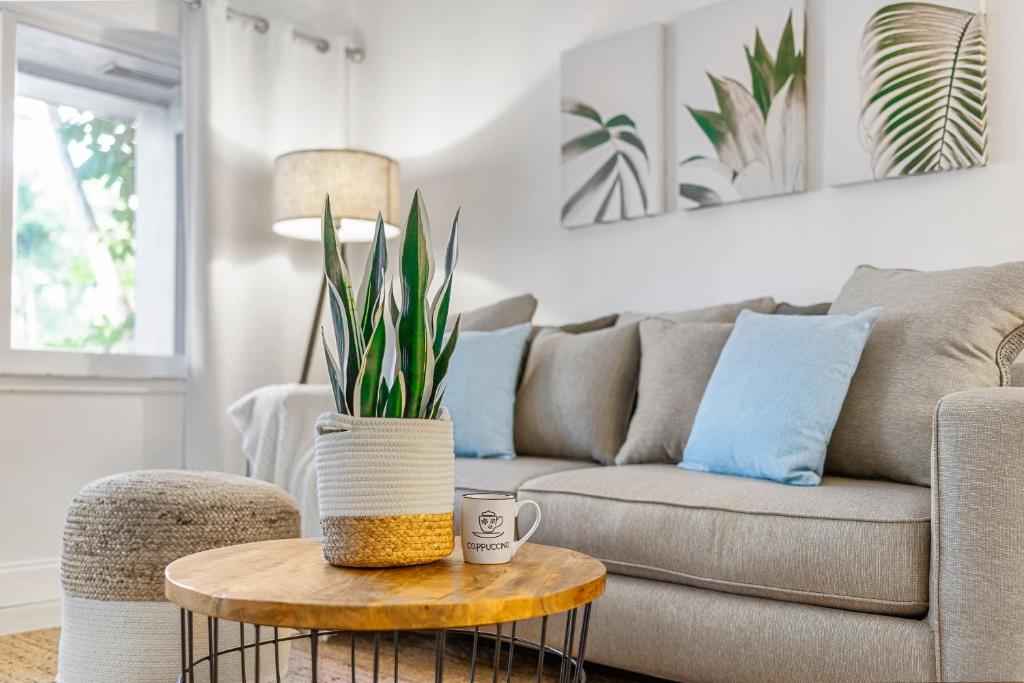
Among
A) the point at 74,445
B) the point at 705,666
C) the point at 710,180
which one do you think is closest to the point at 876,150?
the point at 710,180

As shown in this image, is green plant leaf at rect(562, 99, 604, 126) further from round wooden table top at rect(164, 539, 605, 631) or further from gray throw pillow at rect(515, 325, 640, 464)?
round wooden table top at rect(164, 539, 605, 631)

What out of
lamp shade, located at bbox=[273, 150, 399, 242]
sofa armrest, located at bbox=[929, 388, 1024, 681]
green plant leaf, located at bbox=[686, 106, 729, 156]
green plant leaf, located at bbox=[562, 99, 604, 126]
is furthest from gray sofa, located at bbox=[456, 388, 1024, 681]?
lamp shade, located at bbox=[273, 150, 399, 242]

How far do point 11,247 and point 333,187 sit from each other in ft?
3.43

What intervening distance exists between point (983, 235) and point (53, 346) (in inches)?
112

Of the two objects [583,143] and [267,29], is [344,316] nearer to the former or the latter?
[583,143]

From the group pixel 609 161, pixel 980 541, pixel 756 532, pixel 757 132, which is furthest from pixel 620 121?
pixel 980 541

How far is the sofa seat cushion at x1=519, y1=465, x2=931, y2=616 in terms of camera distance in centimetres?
154

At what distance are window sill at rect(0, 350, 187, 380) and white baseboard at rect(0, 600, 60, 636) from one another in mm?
714

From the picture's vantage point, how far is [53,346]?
3117mm

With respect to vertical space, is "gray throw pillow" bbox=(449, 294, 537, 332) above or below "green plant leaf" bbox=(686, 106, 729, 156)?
below

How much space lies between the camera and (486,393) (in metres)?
2.57

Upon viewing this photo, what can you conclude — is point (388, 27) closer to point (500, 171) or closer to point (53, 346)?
point (500, 171)

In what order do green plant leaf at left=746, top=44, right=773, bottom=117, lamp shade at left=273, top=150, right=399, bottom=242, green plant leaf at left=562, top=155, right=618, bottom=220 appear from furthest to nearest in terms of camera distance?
lamp shade at left=273, top=150, right=399, bottom=242 < green plant leaf at left=562, top=155, right=618, bottom=220 < green plant leaf at left=746, top=44, right=773, bottom=117

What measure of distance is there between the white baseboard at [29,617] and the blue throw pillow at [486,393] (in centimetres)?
135
